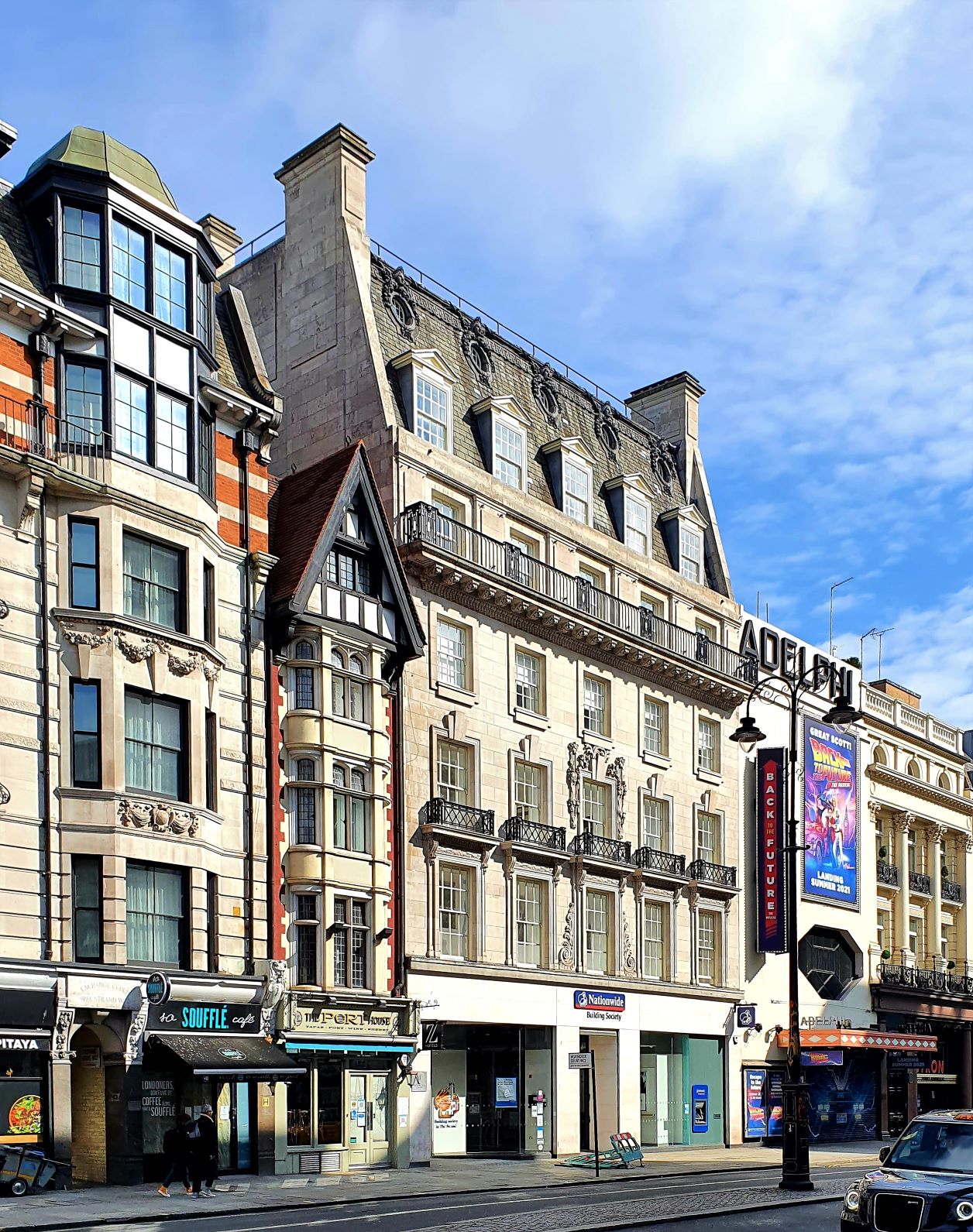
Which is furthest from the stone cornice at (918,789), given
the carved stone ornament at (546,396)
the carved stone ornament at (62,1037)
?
the carved stone ornament at (62,1037)

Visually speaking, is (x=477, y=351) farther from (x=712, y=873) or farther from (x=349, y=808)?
(x=712, y=873)

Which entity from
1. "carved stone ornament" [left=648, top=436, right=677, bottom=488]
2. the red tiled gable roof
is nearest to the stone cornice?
"carved stone ornament" [left=648, top=436, right=677, bottom=488]

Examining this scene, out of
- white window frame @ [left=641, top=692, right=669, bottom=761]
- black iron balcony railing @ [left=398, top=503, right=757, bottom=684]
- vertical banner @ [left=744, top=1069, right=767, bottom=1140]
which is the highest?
black iron balcony railing @ [left=398, top=503, right=757, bottom=684]

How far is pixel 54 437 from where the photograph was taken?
29.1m

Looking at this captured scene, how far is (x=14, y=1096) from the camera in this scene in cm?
2622

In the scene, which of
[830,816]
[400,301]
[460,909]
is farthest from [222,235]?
[830,816]

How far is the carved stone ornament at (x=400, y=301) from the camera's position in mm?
43219

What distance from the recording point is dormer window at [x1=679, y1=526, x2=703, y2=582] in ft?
172

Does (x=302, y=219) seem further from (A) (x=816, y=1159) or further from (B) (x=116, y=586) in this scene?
(A) (x=816, y=1159)

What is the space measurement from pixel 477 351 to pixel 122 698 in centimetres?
2119

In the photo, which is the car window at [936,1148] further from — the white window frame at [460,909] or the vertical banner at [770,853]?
the vertical banner at [770,853]

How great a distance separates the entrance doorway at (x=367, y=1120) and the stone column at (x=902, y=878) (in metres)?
32.1

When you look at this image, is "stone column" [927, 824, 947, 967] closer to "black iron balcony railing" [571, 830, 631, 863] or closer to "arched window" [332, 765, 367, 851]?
"black iron balcony railing" [571, 830, 631, 863]

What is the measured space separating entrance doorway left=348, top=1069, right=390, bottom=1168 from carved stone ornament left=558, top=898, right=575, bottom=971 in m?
8.44
